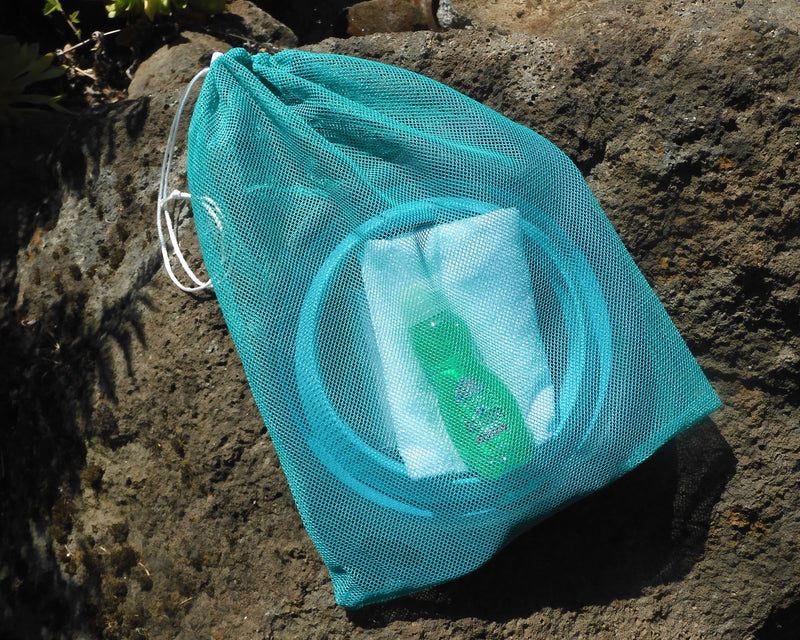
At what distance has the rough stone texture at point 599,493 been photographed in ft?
6.89

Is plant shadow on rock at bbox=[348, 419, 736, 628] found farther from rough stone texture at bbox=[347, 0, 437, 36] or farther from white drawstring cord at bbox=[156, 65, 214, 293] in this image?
rough stone texture at bbox=[347, 0, 437, 36]

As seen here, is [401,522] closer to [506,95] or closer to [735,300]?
[735,300]

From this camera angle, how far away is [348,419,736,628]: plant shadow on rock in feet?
6.80

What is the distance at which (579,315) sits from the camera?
190 centimetres

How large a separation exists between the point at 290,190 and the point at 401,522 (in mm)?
946

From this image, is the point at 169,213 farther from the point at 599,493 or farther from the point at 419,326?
the point at 599,493

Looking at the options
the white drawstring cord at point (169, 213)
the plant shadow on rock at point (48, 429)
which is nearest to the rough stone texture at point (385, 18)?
the white drawstring cord at point (169, 213)

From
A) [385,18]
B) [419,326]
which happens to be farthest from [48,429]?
[385,18]

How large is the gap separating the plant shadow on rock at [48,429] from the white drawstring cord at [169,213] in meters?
0.16

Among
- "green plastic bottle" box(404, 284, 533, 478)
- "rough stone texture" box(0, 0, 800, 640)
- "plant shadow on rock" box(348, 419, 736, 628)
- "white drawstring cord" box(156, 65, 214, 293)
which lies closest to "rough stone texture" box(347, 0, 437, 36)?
"rough stone texture" box(0, 0, 800, 640)

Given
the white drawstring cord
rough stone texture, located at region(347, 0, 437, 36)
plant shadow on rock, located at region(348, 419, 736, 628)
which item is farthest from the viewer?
rough stone texture, located at region(347, 0, 437, 36)

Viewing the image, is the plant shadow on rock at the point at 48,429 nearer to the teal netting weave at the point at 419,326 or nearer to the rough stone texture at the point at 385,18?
the teal netting weave at the point at 419,326

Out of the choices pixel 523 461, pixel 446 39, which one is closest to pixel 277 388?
pixel 523 461

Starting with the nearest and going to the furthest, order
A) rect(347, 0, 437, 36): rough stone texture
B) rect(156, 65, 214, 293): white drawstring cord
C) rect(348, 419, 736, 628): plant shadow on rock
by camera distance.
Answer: rect(348, 419, 736, 628): plant shadow on rock
rect(156, 65, 214, 293): white drawstring cord
rect(347, 0, 437, 36): rough stone texture
